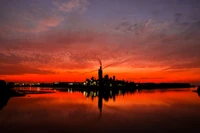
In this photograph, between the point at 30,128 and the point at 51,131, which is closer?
the point at 51,131

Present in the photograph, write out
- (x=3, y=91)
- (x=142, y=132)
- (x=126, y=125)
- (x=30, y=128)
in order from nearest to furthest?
(x=142, y=132), (x=30, y=128), (x=126, y=125), (x=3, y=91)

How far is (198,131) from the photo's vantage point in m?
24.4

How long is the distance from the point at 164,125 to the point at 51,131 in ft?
44.2

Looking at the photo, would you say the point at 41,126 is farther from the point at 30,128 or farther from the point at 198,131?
the point at 198,131

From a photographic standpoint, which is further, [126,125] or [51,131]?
[126,125]

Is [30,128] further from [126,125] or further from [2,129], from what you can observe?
[126,125]

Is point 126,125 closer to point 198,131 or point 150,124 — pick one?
point 150,124

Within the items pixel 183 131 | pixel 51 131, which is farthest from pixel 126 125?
pixel 51 131

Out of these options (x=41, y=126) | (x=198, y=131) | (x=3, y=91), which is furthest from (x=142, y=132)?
(x=3, y=91)

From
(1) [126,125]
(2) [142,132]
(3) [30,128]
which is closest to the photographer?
(2) [142,132]

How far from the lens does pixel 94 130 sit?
2523 centimetres

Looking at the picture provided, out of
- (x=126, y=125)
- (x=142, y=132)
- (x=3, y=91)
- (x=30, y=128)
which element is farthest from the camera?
(x=3, y=91)

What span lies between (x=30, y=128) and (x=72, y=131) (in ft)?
17.4

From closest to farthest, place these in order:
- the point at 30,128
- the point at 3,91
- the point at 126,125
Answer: the point at 30,128 → the point at 126,125 → the point at 3,91
